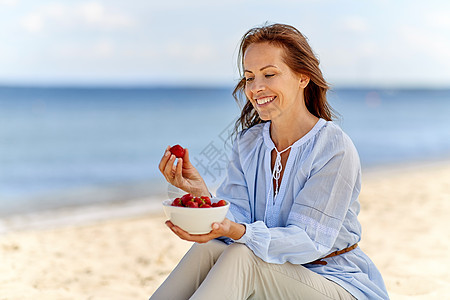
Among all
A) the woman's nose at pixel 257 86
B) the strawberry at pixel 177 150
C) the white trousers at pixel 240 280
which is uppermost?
the woman's nose at pixel 257 86

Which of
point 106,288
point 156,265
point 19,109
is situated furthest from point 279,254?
point 19,109

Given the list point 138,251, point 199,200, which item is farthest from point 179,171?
point 138,251

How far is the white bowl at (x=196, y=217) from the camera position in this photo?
191cm

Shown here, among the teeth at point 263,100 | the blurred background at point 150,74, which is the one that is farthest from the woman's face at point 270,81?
the blurred background at point 150,74

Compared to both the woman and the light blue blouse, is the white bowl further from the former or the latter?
the light blue blouse

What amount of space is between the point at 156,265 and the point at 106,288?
25.1 inches

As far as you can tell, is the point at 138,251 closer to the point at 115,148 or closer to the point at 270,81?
the point at 270,81

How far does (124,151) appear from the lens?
1587cm

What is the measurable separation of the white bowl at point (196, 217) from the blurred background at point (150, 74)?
702 mm

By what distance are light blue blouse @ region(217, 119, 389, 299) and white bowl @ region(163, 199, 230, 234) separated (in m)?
0.18

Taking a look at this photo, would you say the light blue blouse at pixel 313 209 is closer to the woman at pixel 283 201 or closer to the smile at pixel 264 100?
the woman at pixel 283 201

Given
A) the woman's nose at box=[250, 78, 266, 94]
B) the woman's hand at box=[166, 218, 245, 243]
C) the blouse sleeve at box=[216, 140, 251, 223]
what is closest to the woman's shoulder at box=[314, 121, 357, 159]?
the woman's nose at box=[250, 78, 266, 94]

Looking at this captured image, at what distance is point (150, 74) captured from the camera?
52469 millimetres

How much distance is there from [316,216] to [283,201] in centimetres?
22
